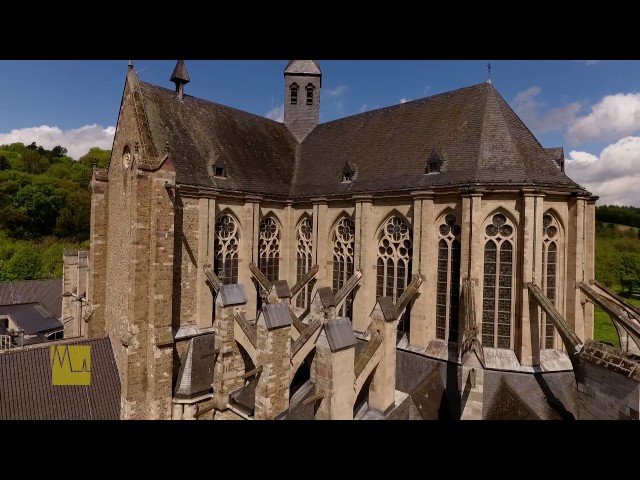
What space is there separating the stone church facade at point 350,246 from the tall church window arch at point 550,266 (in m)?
0.05

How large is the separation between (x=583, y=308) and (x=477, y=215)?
5045 mm

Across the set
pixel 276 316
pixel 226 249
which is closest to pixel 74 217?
pixel 226 249

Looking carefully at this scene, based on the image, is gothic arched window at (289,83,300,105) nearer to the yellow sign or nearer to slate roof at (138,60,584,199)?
slate roof at (138,60,584,199)

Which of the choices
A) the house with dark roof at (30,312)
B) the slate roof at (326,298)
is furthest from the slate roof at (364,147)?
the house with dark roof at (30,312)

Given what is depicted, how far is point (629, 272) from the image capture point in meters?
51.5

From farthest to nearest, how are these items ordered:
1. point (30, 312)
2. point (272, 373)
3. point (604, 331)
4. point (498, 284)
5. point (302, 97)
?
point (604, 331) → point (30, 312) → point (302, 97) → point (498, 284) → point (272, 373)

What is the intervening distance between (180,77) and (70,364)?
12954 mm

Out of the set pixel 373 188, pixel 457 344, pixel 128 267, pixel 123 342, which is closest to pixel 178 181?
pixel 128 267

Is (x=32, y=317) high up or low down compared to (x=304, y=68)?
down

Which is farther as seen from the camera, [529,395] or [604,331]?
[604,331]

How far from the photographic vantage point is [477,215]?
38.8ft

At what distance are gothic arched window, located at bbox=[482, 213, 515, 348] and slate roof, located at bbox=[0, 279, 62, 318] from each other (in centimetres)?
3013

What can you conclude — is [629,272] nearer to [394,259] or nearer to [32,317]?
[394,259]
